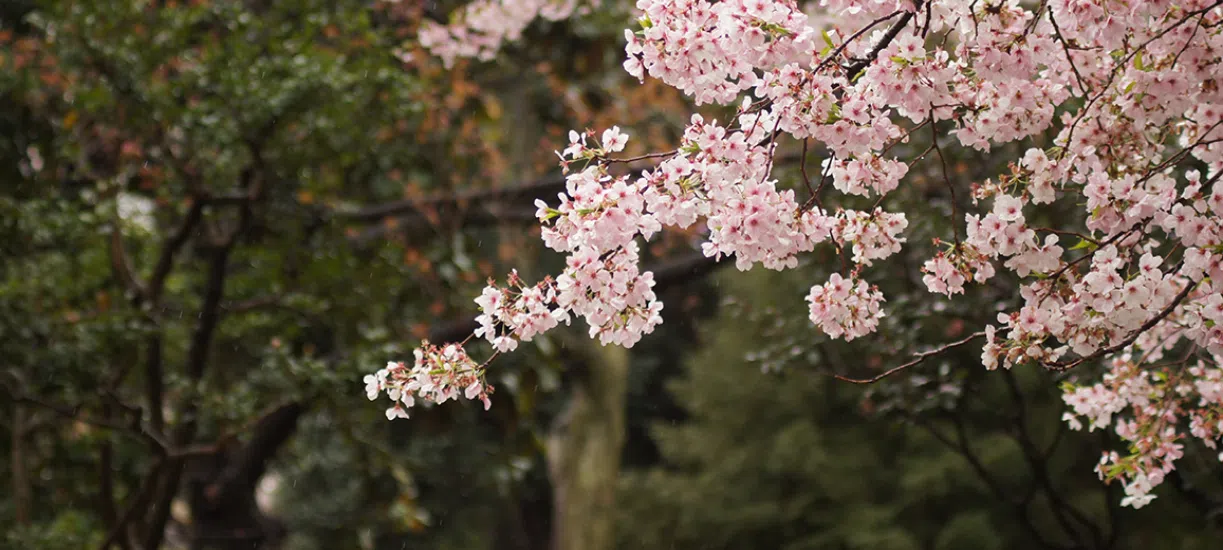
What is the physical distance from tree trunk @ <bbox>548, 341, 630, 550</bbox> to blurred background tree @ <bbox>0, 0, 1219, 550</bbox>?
0.02 metres

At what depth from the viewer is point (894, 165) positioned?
7.23 feet

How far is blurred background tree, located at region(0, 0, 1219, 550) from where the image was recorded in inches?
167

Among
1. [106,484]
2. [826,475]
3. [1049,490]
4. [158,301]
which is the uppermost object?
[826,475]

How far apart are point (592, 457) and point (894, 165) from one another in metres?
5.71

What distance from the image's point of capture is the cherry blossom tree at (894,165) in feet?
6.70

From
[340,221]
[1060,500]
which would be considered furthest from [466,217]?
[1060,500]

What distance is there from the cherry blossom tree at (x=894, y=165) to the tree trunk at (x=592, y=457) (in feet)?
17.6

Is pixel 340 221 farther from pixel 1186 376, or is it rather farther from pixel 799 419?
pixel 799 419

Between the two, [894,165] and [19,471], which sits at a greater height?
[894,165]

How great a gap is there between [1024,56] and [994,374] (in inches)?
298

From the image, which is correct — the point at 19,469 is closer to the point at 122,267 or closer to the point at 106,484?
the point at 106,484

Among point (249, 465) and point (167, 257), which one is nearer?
point (167, 257)

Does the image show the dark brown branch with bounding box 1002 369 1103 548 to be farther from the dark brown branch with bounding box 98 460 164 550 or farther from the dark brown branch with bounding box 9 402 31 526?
the dark brown branch with bounding box 9 402 31 526

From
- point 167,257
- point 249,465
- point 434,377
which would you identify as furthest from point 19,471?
Result: point 434,377
